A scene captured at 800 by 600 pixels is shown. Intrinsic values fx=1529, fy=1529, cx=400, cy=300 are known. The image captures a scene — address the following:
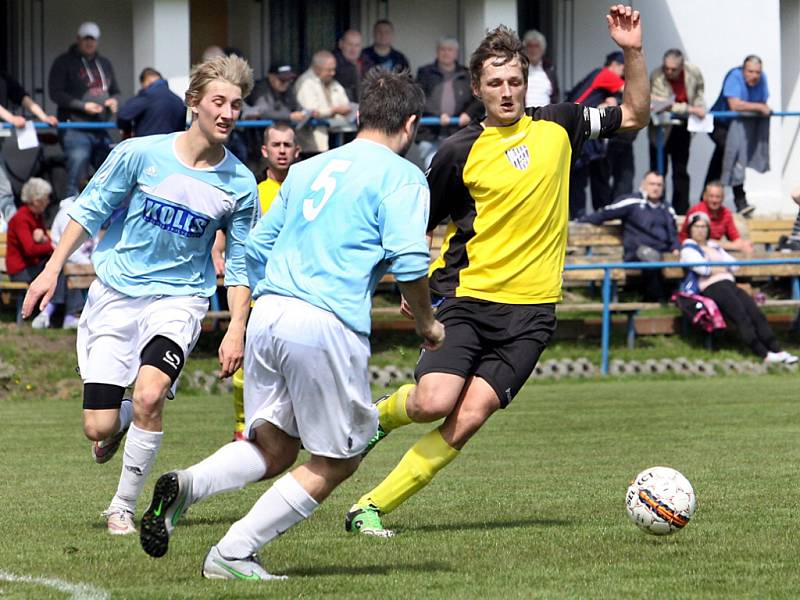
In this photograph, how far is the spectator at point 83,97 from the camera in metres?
18.0

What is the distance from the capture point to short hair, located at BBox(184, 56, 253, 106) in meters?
7.11

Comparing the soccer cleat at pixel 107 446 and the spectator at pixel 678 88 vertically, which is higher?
the spectator at pixel 678 88

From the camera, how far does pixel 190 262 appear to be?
7398 mm

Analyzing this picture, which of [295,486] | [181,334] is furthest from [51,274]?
[295,486]

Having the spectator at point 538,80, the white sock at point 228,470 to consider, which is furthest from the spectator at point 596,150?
the white sock at point 228,470

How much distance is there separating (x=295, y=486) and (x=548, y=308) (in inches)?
79.4

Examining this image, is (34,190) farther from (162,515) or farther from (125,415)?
(162,515)

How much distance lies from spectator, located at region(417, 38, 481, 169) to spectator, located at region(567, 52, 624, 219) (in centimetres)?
145

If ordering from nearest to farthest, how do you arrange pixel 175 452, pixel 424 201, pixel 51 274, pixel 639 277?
pixel 424 201 → pixel 51 274 → pixel 175 452 → pixel 639 277

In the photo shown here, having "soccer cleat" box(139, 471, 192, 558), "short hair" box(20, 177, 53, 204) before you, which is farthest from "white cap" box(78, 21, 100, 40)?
"soccer cleat" box(139, 471, 192, 558)

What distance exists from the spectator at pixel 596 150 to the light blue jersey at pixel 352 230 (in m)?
13.5

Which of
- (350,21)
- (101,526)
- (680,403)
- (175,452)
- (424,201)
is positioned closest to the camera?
(424,201)

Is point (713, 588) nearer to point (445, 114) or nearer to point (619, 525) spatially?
point (619, 525)

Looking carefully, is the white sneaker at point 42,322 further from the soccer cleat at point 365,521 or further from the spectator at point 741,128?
the soccer cleat at point 365,521
